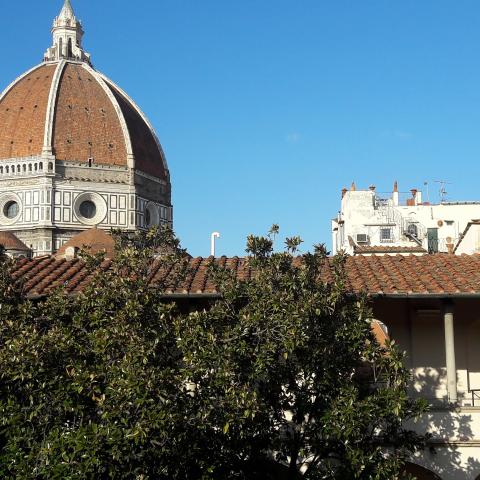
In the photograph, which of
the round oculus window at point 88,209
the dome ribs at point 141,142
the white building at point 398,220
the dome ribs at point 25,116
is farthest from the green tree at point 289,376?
the dome ribs at point 141,142

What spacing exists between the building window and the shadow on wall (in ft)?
107

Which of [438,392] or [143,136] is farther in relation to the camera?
[143,136]

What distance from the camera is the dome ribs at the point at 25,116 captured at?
274 feet

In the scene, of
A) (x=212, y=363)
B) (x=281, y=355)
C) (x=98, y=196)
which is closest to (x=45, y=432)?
(x=212, y=363)

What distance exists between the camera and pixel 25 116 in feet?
281

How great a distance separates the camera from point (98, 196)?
81.9 m

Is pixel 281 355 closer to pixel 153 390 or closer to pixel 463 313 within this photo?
pixel 153 390

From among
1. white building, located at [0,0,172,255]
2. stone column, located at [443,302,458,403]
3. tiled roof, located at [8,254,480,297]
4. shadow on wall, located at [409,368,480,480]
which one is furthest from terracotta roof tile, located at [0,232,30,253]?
shadow on wall, located at [409,368,480,480]

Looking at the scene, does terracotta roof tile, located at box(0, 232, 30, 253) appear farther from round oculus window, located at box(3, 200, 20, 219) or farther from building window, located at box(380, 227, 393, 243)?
building window, located at box(380, 227, 393, 243)

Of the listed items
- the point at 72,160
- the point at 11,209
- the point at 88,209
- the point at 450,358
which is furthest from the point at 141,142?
the point at 450,358

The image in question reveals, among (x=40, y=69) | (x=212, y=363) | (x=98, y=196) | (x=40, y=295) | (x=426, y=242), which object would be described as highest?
(x=40, y=69)

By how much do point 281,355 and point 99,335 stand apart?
1.98 metres

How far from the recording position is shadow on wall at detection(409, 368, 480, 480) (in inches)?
480

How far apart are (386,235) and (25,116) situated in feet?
166
